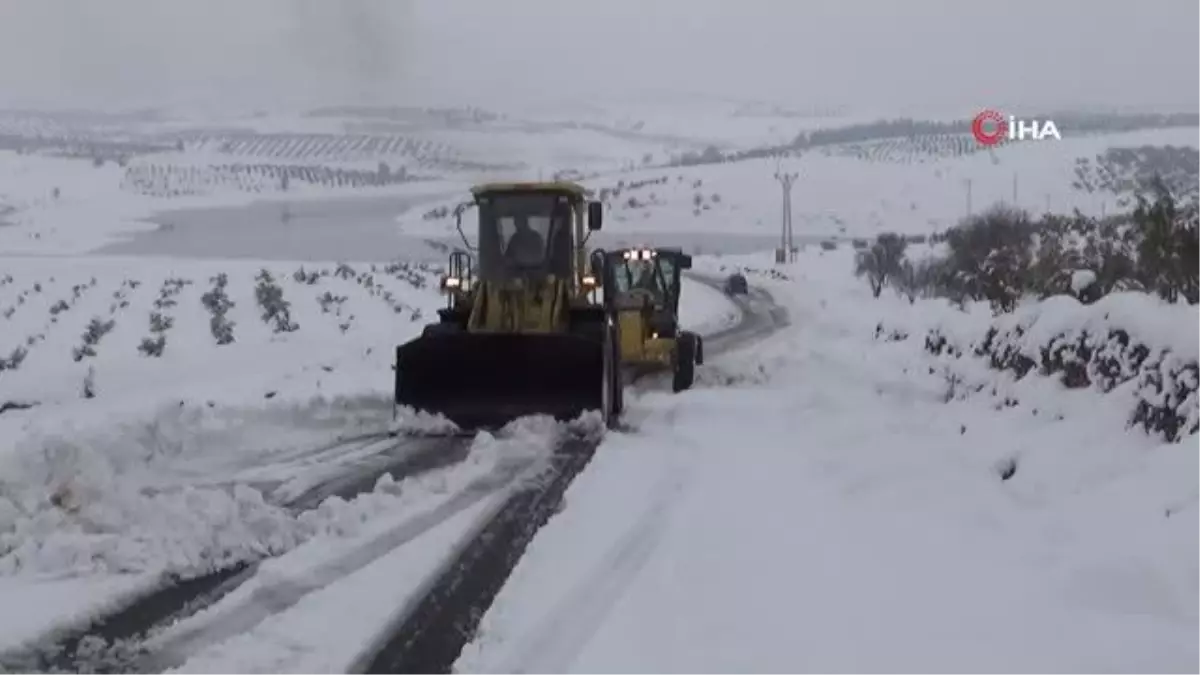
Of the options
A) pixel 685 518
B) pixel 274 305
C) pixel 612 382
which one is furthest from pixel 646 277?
pixel 274 305

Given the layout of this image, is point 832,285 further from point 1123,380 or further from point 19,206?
point 19,206

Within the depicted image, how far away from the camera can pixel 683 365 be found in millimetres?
20141

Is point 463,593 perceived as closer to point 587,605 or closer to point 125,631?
point 587,605

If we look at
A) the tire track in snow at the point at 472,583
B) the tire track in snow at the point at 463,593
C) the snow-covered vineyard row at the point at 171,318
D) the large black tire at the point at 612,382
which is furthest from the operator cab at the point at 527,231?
the snow-covered vineyard row at the point at 171,318

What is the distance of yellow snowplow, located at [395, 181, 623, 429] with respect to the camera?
14305 millimetres

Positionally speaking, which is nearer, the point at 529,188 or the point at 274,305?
the point at 529,188

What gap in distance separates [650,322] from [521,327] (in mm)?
5307

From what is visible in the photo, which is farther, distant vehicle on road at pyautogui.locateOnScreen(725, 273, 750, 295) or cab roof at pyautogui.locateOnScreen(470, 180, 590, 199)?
distant vehicle on road at pyautogui.locateOnScreen(725, 273, 750, 295)

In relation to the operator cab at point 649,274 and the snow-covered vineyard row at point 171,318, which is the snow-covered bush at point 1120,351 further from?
the snow-covered vineyard row at point 171,318

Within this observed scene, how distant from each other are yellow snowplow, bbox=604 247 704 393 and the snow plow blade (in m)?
3.79

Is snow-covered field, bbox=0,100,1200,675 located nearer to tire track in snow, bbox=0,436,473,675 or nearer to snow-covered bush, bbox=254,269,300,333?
tire track in snow, bbox=0,436,473,675

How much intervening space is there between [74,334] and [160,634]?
2668cm

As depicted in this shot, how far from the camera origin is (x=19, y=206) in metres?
96.1

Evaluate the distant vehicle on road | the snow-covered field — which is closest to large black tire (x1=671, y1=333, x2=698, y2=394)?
the snow-covered field
